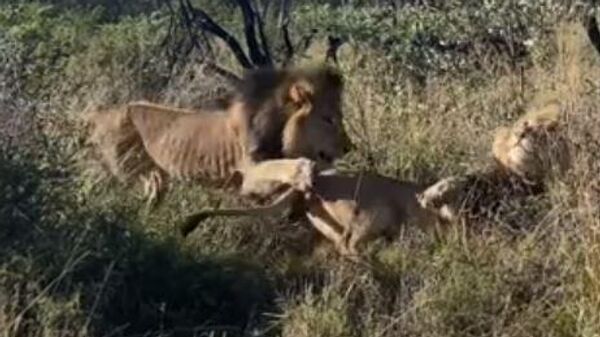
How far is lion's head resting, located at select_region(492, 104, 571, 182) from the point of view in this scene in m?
6.45

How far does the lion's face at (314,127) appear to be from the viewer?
6.81 meters

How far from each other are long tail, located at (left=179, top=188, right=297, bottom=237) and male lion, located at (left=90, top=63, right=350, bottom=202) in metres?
0.20

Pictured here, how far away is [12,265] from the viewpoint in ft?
18.7

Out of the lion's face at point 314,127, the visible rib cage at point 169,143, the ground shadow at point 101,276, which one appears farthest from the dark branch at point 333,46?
the ground shadow at point 101,276

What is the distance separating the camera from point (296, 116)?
22.6 feet

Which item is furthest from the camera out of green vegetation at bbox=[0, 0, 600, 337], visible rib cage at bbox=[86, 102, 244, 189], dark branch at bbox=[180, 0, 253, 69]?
dark branch at bbox=[180, 0, 253, 69]

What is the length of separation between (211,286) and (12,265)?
71 centimetres

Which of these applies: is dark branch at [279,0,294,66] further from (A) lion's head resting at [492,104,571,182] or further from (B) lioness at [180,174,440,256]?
(B) lioness at [180,174,440,256]

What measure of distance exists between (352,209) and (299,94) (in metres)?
0.82

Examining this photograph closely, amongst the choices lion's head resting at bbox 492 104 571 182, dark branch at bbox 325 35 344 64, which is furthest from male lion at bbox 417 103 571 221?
dark branch at bbox 325 35 344 64

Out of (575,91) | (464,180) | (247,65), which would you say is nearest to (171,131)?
(464,180)

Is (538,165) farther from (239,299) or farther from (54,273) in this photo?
(54,273)

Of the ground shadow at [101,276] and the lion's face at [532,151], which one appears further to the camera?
the lion's face at [532,151]

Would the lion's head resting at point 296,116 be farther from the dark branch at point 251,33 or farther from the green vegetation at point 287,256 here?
the dark branch at point 251,33
